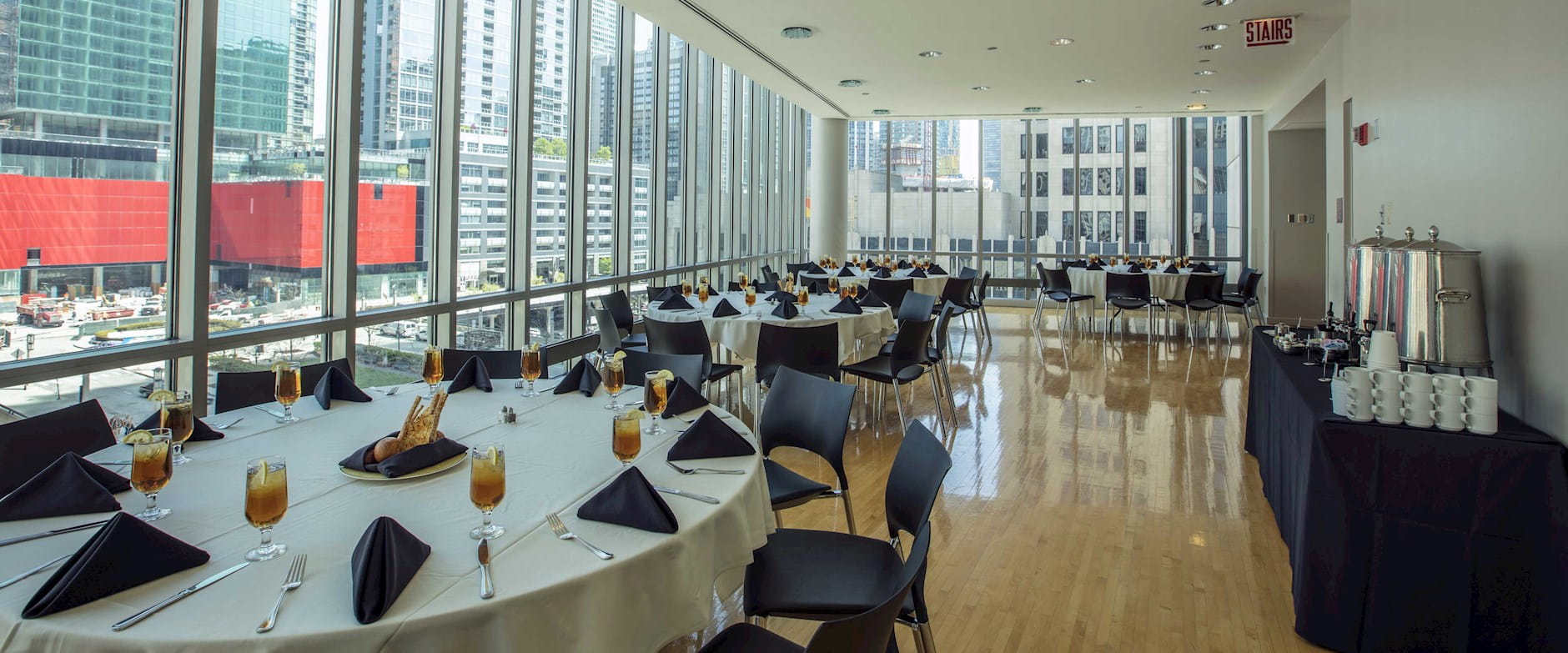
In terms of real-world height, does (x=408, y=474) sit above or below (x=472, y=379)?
below

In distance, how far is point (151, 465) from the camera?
63.7 inches

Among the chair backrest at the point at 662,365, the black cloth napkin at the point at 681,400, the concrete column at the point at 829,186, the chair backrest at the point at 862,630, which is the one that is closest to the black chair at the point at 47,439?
the black cloth napkin at the point at 681,400

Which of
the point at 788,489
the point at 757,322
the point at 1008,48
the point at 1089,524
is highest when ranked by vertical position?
the point at 1008,48

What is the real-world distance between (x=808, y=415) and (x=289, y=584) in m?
1.84

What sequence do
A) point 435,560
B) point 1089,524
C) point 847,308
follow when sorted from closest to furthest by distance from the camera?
point 435,560 → point 1089,524 → point 847,308

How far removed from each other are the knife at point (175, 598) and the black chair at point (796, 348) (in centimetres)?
347

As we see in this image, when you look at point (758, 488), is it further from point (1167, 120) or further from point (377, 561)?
point (1167, 120)

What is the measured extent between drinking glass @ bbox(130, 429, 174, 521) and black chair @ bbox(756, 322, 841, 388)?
331 cm

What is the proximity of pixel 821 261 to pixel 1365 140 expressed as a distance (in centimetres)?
645

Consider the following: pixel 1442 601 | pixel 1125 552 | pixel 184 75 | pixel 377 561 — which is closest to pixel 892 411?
pixel 1125 552

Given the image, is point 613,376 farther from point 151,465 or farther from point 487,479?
point 151,465

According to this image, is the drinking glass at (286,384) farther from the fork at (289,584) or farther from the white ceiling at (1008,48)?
the white ceiling at (1008,48)

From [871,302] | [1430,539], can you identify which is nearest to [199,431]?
[1430,539]

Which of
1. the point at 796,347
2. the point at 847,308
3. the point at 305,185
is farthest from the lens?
the point at 847,308
